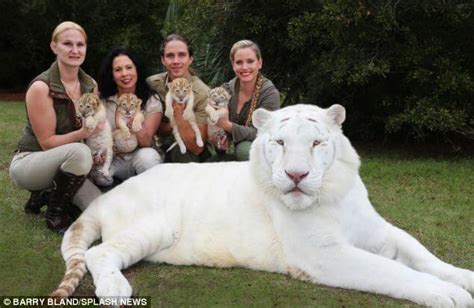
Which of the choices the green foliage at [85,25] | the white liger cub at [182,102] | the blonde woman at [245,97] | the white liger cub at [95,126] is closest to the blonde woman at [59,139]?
the white liger cub at [95,126]

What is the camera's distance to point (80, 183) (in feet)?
16.2

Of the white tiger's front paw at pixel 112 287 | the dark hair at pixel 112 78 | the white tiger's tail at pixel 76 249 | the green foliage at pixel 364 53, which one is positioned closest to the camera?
the white tiger's front paw at pixel 112 287

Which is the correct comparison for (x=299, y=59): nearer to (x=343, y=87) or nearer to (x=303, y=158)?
(x=343, y=87)

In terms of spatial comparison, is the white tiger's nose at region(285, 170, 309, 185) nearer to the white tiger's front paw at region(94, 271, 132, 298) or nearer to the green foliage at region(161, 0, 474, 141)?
the white tiger's front paw at region(94, 271, 132, 298)

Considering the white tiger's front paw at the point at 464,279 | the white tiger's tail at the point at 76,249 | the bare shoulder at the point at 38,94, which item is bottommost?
the white tiger's tail at the point at 76,249

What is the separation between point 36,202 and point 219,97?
1.93m

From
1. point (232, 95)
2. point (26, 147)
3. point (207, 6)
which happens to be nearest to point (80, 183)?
point (26, 147)

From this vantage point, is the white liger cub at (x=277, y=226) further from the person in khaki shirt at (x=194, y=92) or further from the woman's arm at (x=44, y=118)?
the person in khaki shirt at (x=194, y=92)

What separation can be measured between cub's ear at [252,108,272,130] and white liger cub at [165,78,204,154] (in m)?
1.47

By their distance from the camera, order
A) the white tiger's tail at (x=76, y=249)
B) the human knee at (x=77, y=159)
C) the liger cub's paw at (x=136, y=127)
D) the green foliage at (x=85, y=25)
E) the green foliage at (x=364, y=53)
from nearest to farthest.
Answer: the white tiger's tail at (x=76, y=249)
the human knee at (x=77, y=159)
the liger cub's paw at (x=136, y=127)
the green foliage at (x=364, y=53)
the green foliage at (x=85, y=25)

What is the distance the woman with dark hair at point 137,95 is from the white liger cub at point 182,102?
0.43 feet

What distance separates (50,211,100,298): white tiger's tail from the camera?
3.66 meters

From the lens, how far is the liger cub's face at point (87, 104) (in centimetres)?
480

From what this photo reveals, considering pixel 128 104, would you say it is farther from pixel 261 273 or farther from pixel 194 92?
pixel 261 273
